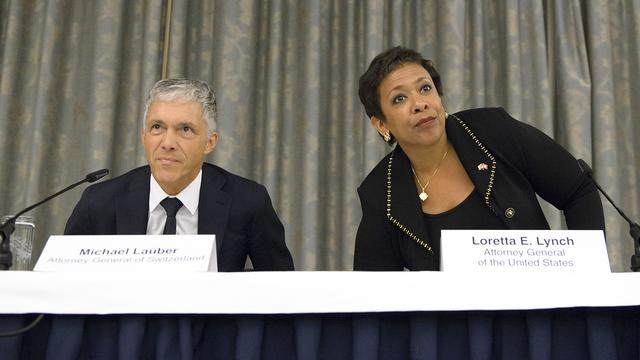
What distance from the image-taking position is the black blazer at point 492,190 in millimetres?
1705

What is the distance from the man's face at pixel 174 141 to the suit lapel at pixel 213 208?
57 mm

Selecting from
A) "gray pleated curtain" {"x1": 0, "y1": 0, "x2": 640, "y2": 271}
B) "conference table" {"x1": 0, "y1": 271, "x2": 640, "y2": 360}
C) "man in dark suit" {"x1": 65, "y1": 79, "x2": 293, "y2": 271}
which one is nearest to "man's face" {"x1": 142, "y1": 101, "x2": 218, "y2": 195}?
"man in dark suit" {"x1": 65, "y1": 79, "x2": 293, "y2": 271}

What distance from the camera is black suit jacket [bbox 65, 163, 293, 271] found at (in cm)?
175

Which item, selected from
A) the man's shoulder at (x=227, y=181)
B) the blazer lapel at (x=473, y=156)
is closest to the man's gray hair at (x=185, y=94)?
the man's shoulder at (x=227, y=181)

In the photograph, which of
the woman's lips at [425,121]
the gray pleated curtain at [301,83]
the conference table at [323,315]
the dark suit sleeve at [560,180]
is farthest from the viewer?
the gray pleated curtain at [301,83]

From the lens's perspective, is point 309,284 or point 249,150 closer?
point 309,284

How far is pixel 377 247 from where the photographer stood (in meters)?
1.81

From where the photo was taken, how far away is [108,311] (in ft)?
3.50

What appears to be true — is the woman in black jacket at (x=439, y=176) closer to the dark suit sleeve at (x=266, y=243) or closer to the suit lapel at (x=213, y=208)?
the dark suit sleeve at (x=266, y=243)

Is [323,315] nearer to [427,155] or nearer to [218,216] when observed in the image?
[218,216]

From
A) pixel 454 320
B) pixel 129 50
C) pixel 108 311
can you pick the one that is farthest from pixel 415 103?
pixel 129 50

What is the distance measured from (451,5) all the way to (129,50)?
4.82 feet

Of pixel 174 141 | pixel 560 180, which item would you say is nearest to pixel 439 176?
pixel 560 180

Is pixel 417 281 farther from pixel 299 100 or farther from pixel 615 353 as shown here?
pixel 299 100
